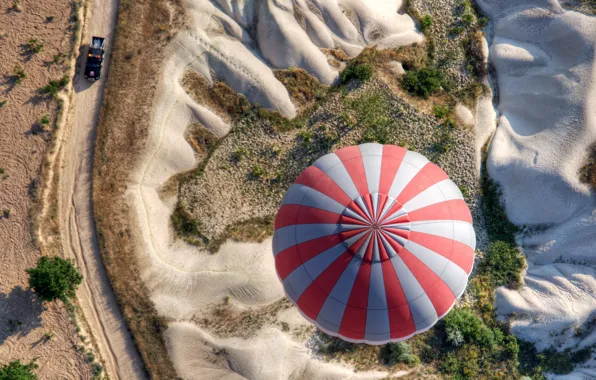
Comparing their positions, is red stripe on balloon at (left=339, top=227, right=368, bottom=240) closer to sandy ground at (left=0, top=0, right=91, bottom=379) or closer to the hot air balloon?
the hot air balloon

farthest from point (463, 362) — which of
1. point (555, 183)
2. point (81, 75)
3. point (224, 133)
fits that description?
point (81, 75)

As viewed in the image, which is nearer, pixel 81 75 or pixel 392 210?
pixel 392 210

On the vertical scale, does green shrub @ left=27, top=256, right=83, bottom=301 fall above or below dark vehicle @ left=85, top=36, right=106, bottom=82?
below

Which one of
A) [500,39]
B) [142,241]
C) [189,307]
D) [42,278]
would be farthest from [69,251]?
[500,39]

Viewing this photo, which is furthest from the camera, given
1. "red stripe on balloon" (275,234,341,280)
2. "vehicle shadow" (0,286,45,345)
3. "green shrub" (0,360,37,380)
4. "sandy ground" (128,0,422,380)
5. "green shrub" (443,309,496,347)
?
"green shrub" (443,309,496,347)

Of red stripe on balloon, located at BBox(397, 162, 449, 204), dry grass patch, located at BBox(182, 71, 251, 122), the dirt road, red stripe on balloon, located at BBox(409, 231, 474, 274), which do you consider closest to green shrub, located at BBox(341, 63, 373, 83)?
dry grass patch, located at BBox(182, 71, 251, 122)

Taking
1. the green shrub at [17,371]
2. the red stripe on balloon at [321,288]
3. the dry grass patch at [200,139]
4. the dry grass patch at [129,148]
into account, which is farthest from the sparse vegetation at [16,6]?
the red stripe on balloon at [321,288]

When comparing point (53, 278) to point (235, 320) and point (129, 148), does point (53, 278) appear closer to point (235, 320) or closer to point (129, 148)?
point (129, 148)

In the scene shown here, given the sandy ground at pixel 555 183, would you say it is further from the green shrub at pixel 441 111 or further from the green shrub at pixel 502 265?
the green shrub at pixel 441 111
